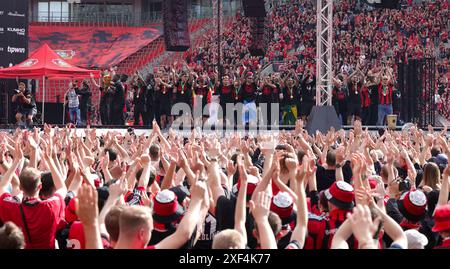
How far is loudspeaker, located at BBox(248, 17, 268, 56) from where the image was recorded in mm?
24641

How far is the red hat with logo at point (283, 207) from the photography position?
17.4ft

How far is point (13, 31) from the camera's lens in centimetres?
2217

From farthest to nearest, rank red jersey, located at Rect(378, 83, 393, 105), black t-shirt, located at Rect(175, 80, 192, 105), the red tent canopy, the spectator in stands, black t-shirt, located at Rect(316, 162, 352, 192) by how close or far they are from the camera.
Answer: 1. the spectator in stands
2. black t-shirt, located at Rect(175, 80, 192, 105)
3. the red tent canopy
4. red jersey, located at Rect(378, 83, 393, 105)
5. black t-shirt, located at Rect(316, 162, 352, 192)

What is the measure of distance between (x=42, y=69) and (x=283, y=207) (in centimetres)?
1697

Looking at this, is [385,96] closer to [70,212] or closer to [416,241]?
[70,212]

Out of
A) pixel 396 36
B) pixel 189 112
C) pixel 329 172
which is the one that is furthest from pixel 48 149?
pixel 396 36

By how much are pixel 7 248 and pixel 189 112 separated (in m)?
17.8

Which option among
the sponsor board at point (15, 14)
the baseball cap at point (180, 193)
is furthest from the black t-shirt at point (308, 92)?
the baseball cap at point (180, 193)

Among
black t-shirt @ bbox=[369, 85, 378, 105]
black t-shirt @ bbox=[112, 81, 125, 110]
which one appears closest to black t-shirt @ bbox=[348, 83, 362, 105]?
black t-shirt @ bbox=[369, 85, 378, 105]

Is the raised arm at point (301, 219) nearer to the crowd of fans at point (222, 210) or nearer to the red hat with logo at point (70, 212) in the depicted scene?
the crowd of fans at point (222, 210)

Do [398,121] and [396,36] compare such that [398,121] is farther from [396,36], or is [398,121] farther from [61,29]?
[61,29]

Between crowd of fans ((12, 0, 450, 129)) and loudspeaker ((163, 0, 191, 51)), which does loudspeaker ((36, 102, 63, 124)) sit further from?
loudspeaker ((163, 0, 191, 51))

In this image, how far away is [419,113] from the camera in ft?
69.3

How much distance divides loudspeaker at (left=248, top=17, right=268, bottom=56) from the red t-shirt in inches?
769
